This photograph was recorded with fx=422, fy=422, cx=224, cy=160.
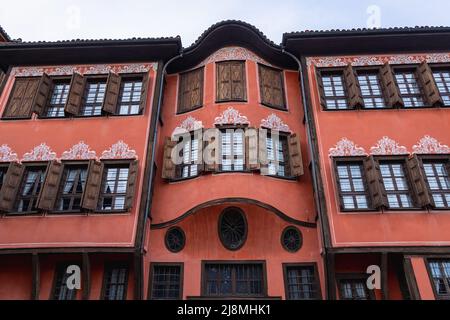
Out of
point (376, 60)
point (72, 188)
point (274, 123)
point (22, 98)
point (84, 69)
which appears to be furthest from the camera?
point (84, 69)

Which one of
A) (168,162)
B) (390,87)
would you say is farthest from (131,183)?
(390,87)

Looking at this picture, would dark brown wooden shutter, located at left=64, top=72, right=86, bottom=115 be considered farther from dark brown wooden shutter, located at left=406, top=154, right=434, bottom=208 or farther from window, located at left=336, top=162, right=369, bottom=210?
dark brown wooden shutter, located at left=406, top=154, right=434, bottom=208

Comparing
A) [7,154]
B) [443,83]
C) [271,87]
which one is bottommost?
[7,154]

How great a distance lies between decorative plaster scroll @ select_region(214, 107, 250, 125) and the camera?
12.5 m

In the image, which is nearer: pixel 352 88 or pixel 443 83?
pixel 352 88

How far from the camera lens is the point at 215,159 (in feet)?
38.5

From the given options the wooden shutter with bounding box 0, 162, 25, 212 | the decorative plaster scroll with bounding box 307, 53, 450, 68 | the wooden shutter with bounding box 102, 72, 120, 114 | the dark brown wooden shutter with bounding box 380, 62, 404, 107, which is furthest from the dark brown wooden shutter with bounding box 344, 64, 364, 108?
the wooden shutter with bounding box 0, 162, 25, 212

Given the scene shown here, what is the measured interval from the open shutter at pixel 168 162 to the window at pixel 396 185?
5.84 m

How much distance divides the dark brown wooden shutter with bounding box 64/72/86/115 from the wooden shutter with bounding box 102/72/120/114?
0.88 meters

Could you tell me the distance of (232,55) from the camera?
547 inches

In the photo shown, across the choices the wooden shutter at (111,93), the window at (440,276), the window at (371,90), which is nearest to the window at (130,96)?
the wooden shutter at (111,93)

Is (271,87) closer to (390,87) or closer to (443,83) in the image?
(390,87)

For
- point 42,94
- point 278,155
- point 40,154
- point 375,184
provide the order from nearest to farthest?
point 375,184 → point 40,154 → point 278,155 → point 42,94

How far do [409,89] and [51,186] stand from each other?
1099cm
